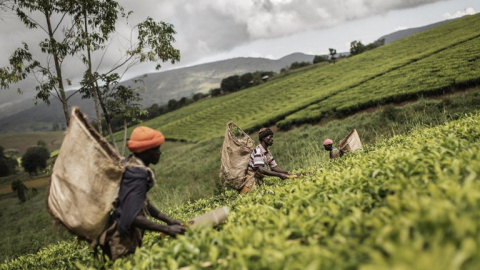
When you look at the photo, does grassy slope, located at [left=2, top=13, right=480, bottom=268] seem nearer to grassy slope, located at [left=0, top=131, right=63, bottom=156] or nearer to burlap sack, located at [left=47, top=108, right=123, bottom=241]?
burlap sack, located at [left=47, top=108, right=123, bottom=241]

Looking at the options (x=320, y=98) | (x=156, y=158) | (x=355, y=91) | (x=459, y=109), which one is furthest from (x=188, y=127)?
(x=156, y=158)

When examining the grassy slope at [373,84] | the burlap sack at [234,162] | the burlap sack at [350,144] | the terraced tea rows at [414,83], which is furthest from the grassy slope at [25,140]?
the burlap sack at [350,144]

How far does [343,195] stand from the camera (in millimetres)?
2316

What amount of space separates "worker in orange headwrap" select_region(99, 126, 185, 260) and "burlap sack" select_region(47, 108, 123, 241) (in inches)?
4.5

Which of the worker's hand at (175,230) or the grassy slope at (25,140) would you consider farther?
the grassy slope at (25,140)

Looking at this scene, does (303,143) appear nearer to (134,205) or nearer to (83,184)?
(134,205)

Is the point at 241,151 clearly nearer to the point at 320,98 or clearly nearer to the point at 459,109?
the point at 459,109

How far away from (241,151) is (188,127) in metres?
42.6

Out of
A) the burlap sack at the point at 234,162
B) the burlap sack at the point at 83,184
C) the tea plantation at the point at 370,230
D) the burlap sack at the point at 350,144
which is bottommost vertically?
the burlap sack at the point at 350,144

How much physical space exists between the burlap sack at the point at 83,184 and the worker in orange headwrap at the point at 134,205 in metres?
0.11

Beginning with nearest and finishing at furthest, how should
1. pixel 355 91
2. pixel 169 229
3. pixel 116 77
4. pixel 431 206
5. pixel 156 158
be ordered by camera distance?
1. pixel 431 206
2. pixel 169 229
3. pixel 156 158
4. pixel 116 77
5. pixel 355 91

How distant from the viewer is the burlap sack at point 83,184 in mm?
2715

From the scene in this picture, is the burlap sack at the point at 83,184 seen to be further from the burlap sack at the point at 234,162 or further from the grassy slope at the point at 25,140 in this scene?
the grassy slope at the point at 25,140

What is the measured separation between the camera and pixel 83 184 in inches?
108
